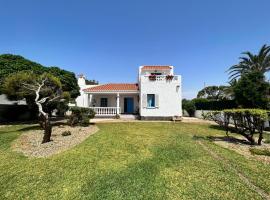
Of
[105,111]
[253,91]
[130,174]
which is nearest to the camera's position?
[130,174]

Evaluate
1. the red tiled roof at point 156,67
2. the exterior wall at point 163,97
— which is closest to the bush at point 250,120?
the exterior wall at point 163,97

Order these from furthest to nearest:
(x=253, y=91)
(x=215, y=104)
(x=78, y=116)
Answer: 1. (x=215, y=104)
2. (x=78, y=116)
3. (x=253, y=91)

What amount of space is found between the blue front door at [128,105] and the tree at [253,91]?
48.5ft

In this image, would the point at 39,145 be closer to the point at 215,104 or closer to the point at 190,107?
the point at 215,104

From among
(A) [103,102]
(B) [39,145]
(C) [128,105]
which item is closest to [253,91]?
(C) [128,105]

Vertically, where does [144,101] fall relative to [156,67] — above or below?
below

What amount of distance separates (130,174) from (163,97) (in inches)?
677

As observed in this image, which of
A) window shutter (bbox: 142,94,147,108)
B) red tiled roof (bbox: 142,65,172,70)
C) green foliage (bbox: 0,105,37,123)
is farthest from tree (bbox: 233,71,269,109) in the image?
green foliage (bbox: 0,105,37,123)

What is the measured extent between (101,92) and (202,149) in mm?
17810

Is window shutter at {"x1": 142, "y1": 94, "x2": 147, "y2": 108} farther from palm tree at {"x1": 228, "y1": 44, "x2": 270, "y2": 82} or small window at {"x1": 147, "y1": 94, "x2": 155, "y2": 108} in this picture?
palm tree at {"x1": 228, "y1": 44, "x2": 270, "y2": 82}

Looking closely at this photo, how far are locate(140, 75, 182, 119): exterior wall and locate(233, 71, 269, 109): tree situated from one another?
23.1 feet

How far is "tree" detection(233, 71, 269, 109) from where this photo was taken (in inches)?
659

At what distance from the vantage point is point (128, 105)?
93.1 ft

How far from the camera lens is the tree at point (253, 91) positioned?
16.8 m
